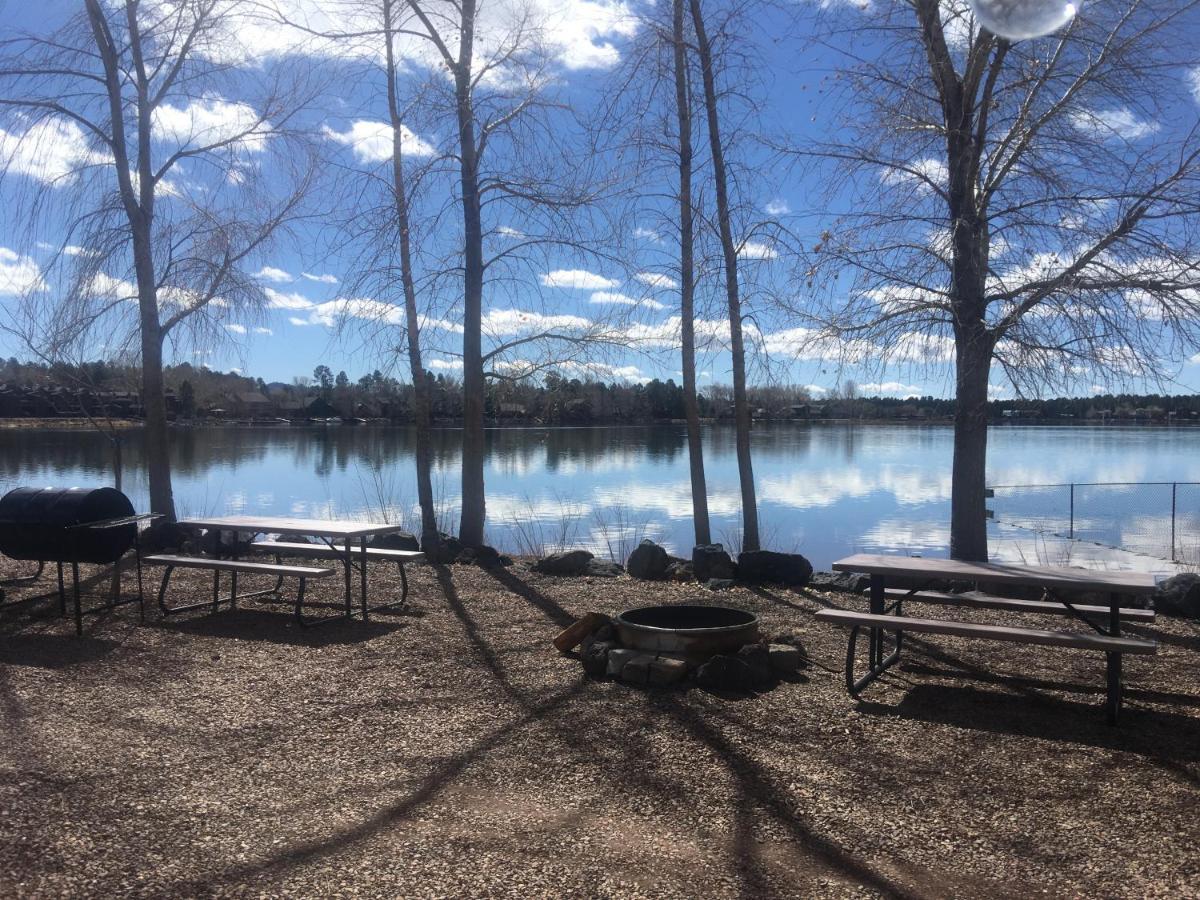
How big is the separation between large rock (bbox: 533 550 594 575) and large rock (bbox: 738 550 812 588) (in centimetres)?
164

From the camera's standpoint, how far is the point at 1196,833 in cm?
362

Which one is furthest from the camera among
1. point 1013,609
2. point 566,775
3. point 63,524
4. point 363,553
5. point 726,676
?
→ point 363,553

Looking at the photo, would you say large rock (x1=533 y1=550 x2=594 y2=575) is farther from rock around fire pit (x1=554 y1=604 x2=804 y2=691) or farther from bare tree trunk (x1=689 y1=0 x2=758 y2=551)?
rock around fire pit (x1=554 y1=604 x2=804 y2=691)

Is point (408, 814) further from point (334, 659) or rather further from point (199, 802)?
point (334, 659)

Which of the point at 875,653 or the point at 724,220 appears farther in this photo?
the point at 724,220

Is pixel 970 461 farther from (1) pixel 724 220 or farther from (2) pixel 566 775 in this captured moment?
(2) pixel 566 775

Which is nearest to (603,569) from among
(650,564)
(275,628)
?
(650,564)

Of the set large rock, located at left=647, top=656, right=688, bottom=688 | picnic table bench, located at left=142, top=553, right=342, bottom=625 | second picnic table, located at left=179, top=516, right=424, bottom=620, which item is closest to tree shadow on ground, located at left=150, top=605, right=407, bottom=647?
picnic table bench, located at left=142, top=553, right=342, bottom=625

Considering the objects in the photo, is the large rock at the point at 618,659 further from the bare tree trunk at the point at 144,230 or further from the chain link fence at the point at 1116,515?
the chain link fence at the point at 1116,515

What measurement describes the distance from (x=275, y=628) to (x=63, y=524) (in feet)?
5.57

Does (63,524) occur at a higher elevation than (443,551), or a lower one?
higher

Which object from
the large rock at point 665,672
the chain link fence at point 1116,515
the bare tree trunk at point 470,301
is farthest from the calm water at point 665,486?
the large rock at point 665,672

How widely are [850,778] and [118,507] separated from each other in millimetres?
5932

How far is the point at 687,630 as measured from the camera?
581cm
